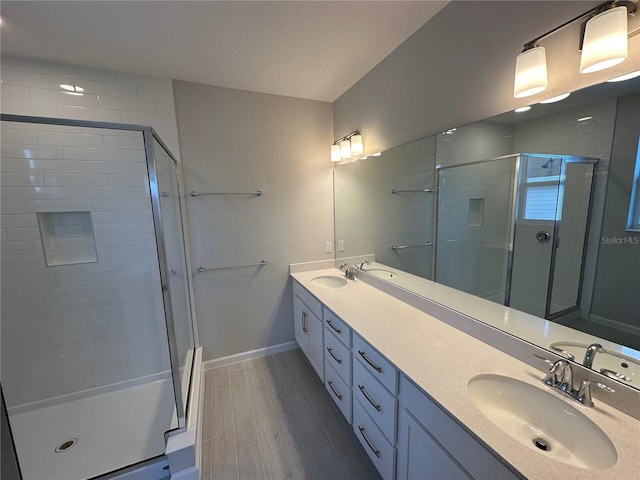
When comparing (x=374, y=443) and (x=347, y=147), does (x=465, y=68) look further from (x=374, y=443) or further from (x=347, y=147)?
(x=374, y=443)

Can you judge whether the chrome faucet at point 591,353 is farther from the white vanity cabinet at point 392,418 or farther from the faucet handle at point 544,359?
the white vanity cabinet at point 392,418

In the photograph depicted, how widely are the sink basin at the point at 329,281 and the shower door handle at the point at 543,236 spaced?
5.03 feet

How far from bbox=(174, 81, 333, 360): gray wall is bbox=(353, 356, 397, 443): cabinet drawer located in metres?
1.37

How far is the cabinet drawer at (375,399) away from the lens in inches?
47.3

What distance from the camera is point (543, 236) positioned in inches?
44.1

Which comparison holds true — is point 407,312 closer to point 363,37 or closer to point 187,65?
point 363,37

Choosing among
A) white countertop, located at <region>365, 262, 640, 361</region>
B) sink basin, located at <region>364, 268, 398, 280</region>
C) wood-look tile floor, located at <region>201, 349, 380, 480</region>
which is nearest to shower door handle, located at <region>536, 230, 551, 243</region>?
white countertop, located at <region>365, 262, 640, 361</region>

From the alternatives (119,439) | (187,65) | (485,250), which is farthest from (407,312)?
(187,65)

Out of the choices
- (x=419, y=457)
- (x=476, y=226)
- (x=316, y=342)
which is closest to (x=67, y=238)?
(x=316, y=342)

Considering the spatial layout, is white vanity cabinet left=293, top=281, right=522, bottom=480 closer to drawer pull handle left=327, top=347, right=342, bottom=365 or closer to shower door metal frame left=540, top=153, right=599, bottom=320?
drawer pull handle left=327, top=347, right=342, bottom=365

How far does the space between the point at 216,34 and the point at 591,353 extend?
240 centimetres

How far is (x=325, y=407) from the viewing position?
1.97 metres

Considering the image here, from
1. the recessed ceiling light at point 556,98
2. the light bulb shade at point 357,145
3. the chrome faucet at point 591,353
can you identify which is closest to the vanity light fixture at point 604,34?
the recessed ceiling light at point 556,98

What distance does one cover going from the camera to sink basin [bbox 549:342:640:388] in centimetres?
86
